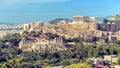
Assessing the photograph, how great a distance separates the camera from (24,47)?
59.3m

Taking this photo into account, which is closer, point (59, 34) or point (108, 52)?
point (108, 52)

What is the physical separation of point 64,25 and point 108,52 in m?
16.7

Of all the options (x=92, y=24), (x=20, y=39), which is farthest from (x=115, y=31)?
(x=20, y=39)

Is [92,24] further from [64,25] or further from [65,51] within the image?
[65,51]

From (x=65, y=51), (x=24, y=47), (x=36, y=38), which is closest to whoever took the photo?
(x=65, y=51)

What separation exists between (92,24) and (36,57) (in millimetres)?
21245

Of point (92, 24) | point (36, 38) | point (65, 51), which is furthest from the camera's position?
point (92, 24)

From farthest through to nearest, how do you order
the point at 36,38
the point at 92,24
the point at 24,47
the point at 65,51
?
the point at 92,24 → the point at 36,38 → the point at 24,47 → the point at 65,51

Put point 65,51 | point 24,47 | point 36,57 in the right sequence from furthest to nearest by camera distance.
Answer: point 24,47, point 65,51, point 36,57

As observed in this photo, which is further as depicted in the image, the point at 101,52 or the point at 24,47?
the point at 24,47

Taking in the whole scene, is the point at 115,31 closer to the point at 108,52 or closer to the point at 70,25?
the point at 70,25

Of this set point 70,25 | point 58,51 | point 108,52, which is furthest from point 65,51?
point 70,25

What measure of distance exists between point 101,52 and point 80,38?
410 inches

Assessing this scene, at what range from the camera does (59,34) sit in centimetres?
6756
